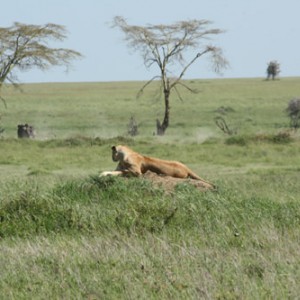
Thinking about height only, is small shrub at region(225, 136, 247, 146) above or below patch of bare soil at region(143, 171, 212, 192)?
below

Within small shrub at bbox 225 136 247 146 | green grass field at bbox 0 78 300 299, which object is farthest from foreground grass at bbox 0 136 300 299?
small shrub at bbox 225 136 247 146

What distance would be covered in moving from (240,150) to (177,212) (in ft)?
41.9

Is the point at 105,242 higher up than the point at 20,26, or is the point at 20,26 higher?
the point at 20,26

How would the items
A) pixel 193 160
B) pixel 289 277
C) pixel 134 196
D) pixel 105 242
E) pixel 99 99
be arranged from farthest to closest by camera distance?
pixel 99 99 < pixel 193 160 < pixel 134 196 < pixel 105 242 < pixel 289 277

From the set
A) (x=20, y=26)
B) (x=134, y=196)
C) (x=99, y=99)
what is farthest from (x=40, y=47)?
(x=99, y=99)

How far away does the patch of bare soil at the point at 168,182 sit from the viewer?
32.3 ft

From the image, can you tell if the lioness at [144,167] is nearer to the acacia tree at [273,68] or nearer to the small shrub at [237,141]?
the small shrub at [237,141]

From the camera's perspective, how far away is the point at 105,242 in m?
7.20

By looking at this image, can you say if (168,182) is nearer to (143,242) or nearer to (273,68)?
(143,242)

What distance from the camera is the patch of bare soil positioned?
9.85 m

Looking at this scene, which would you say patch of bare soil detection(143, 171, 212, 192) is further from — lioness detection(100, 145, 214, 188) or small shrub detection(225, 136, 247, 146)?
small shrub detection(225, 136, 247, 146)

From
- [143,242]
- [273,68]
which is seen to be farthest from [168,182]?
[273,68]

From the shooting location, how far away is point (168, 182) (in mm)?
10125

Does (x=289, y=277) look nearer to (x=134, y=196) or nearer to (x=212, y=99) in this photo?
(x=134, y=196)
